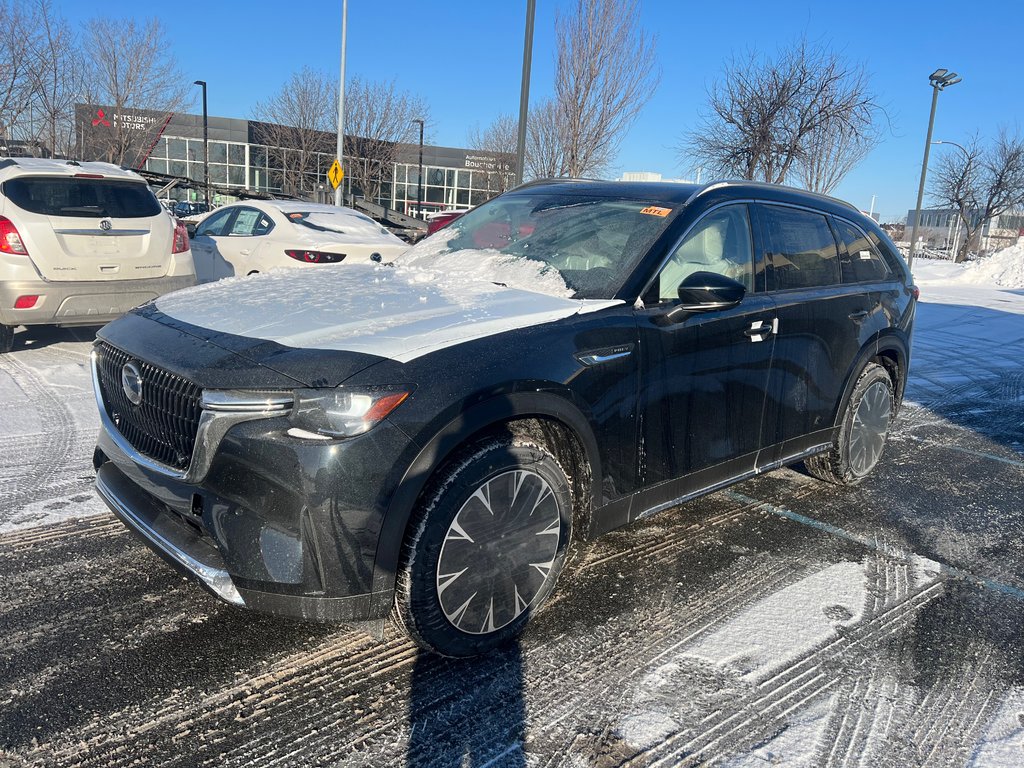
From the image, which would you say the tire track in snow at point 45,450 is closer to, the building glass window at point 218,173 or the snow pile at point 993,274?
the snow pile at point 993,274

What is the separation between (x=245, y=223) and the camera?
1000cm

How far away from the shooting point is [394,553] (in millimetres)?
2420

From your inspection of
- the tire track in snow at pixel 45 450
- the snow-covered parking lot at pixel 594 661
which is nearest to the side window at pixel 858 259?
the snow-covered parking lot at pixel 594 661

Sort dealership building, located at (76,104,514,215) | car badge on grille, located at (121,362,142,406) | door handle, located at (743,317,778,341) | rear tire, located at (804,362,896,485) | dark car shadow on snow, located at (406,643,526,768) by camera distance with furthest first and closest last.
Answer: dealership building, located at (76,104,514,215)
rear tire, located at (804,362,896,485)
door handle, located at (743,317,778,341)
car badge on grille, located at (121,362,142,406)
dark car shadow on snow, located at (406,643,526,768)

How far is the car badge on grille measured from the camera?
2.72 metres

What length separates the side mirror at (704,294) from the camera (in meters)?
3.16

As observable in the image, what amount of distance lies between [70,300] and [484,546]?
5691mm

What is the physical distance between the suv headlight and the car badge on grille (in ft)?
2.55

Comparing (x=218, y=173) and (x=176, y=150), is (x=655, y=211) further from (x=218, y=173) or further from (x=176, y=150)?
(x=218, y=173)

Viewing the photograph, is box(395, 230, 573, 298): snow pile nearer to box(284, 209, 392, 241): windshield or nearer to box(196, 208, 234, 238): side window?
box(284, 209, 392, 241): windshield

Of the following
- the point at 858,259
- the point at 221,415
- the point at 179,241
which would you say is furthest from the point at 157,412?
the point at 179,241

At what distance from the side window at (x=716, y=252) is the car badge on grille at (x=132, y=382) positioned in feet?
6.88

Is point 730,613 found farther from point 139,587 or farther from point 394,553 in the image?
point 139,587

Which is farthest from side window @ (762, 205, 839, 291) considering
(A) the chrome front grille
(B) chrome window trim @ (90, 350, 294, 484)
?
(A) the chrome front grille
